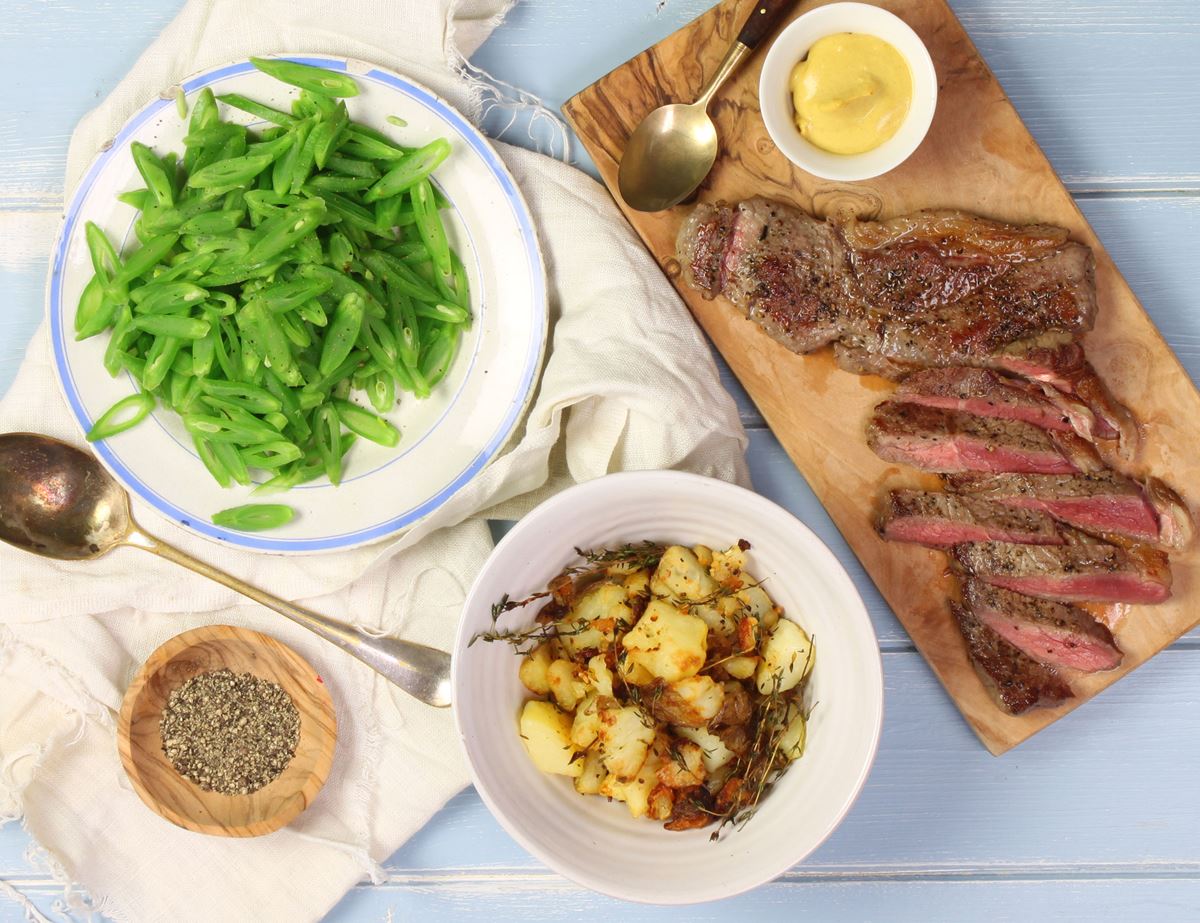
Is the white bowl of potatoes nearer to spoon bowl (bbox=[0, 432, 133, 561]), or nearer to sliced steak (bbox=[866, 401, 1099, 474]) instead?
sliced steak (bbox=[866, 401, 1099, 474])

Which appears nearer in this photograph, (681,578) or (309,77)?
(681,578)

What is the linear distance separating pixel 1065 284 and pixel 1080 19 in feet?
3.09

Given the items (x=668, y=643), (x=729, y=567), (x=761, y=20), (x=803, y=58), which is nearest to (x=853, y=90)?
(x=803, y=58)

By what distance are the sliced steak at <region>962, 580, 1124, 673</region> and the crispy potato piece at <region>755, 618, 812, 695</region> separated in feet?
2.33

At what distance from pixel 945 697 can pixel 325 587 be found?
195 cm

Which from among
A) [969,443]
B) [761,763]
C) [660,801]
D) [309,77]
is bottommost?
[969,443]

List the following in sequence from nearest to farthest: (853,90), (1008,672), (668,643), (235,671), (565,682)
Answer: (668,643), (565,682), (853,90), (1008,672), (235,671)

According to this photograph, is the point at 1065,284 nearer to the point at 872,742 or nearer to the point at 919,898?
the point at 872,742

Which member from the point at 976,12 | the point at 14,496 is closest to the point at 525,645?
the point at 14,496

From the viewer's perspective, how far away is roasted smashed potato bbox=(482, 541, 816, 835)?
231 centimetres

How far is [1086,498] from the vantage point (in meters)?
2.77

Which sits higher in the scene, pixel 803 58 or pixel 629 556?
pixel 803 58

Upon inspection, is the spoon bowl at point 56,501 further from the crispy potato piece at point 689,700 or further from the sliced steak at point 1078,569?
the sliced steak at point 1078,569

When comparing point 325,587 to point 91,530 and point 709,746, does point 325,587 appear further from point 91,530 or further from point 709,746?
point 709,746
